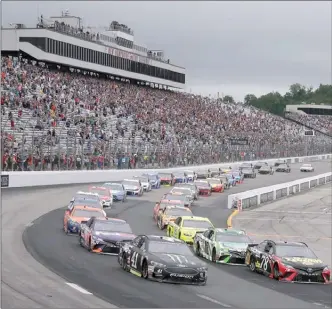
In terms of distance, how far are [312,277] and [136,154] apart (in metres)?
37.7

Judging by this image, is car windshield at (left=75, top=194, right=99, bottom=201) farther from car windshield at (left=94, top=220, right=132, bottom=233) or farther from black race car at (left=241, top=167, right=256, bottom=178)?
black race car at (left=241, top=167, right=256, bottom=178)

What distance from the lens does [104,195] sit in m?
41.2

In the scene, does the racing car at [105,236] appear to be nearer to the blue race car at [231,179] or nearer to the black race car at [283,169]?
the blue race car at [231,179]

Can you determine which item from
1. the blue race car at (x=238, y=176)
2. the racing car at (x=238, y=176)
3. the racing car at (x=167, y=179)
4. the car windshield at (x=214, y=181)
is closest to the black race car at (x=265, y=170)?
the blue race car at (x=238, y=176)

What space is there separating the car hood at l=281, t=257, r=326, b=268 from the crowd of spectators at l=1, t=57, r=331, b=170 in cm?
2365

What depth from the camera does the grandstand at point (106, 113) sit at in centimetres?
4941

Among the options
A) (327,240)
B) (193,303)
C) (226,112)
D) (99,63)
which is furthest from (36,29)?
(193,303)

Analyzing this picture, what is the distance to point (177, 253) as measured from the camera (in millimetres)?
20562

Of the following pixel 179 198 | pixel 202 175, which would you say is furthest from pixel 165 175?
pixel 179 198

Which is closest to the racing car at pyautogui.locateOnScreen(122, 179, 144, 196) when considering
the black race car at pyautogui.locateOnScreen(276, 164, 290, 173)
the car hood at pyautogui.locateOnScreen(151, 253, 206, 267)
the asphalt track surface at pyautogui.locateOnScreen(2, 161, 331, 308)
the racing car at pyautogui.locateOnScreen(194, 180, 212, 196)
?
the racing car at pyautogui.locateOnScreen(194, 180, 212, 196)

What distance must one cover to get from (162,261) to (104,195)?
2181 centimetres

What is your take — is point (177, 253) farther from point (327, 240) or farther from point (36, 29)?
point (36, 29)

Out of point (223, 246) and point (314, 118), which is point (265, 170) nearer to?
point (223, 246)

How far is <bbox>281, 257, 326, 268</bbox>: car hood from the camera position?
895 inches
